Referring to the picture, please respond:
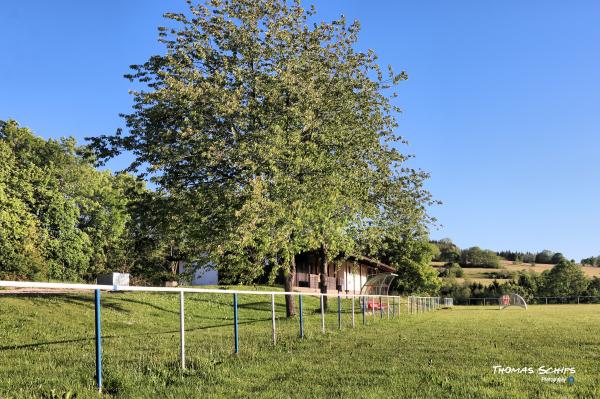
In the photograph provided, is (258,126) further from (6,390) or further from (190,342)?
(6,390)

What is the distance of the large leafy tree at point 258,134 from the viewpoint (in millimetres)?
20281

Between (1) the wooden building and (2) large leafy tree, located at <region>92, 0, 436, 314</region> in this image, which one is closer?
(2) large leafy tree, located at <region>92, 0, 436, 314</region>

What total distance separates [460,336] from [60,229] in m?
40.0

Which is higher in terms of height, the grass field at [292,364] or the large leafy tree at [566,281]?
the grass field at [292,364]

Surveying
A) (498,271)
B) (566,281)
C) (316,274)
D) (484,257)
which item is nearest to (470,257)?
(484,257)

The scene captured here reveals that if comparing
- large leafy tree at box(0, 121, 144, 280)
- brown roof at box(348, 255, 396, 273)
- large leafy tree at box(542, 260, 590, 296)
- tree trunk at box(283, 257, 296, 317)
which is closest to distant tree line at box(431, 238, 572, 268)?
large leafy tree at box(542, 260, 590, 296)

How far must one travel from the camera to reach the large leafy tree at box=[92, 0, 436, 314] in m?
20.3

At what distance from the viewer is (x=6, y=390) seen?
6.60 m

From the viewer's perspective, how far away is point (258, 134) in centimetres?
2030

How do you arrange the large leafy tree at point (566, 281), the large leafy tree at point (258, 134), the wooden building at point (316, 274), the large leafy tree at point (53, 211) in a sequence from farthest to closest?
1. the large leafy tree at point (566, 281)
2. the wooden building at point (316, 274)
3. the large leafy tree at point (53, 211)
4. the large leafy tree at point (258, 134)

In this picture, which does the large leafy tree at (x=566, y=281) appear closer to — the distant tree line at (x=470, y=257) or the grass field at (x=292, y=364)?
the distant tree line at (x=470, y=257)

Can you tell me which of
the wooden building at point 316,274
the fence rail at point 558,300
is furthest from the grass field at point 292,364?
the fence rail at point 558,300

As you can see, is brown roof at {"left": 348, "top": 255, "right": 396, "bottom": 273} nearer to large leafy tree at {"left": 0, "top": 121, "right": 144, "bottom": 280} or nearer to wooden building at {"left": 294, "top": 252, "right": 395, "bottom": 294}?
wooden building at {"left": 294, "top": 252, "right": 395, "bottom": 294}

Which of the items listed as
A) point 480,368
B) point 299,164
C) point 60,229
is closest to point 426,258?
point 60,229
